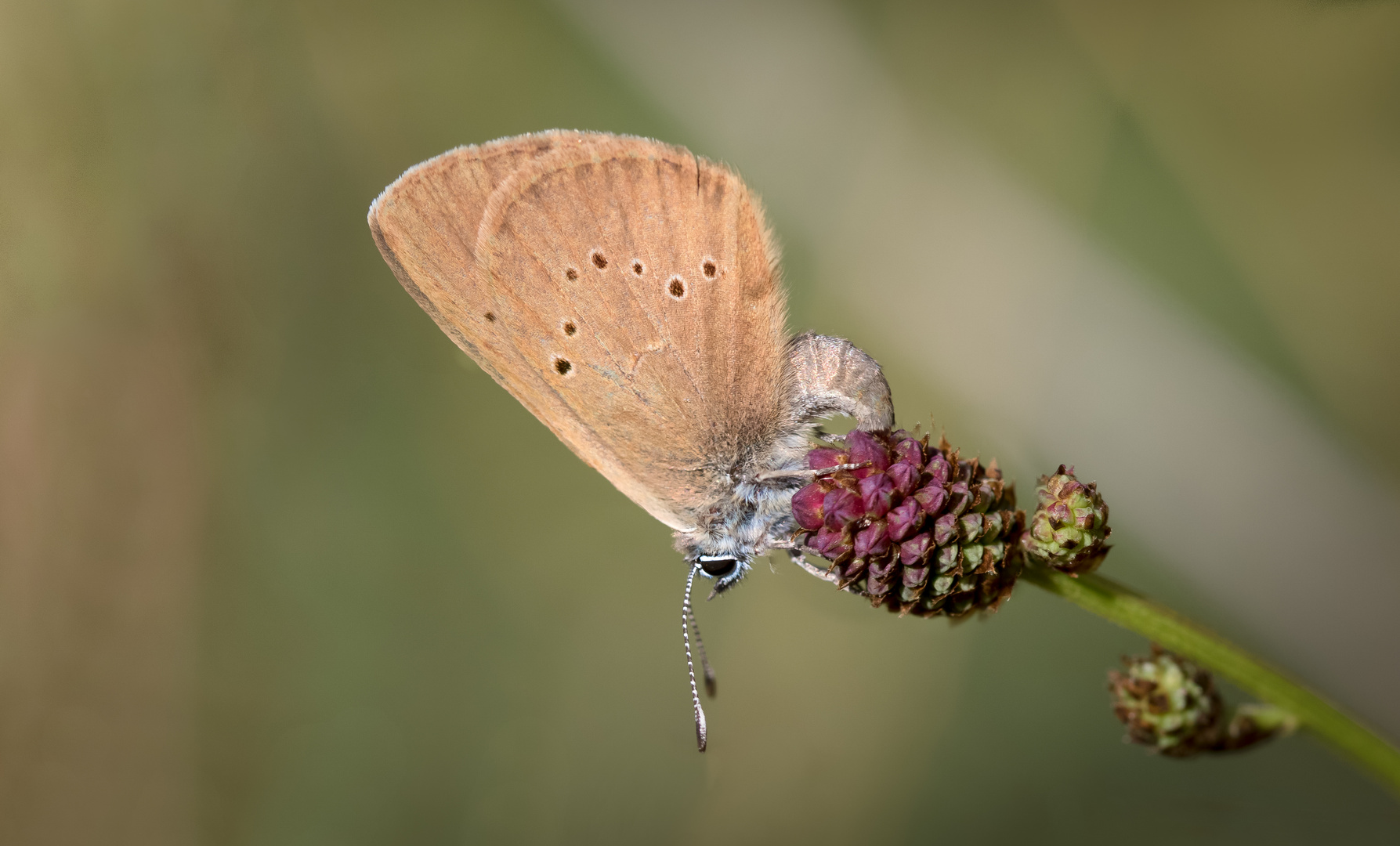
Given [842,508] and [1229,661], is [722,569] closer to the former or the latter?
[842,508]

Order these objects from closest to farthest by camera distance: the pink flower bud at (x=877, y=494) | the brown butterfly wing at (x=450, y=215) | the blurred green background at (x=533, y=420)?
the pink flower bud at (x=877, y=494)
the brown butterfly wing at (x=450, y=215)
the blurred green background at (x=533, y=420)

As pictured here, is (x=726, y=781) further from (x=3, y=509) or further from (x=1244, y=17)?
(x=1244, y=17)

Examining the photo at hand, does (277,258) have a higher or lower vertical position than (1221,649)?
lower

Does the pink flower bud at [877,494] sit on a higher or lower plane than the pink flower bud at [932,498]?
lower

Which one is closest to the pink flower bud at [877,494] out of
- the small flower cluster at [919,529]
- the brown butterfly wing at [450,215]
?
the small flower cluster at [919,529]

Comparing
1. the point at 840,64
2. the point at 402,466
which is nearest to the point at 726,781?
the point at 402,466

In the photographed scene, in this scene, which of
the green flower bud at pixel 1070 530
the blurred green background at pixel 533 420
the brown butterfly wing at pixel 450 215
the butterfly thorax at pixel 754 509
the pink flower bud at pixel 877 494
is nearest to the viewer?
the green flower bud at pixel 1070 530

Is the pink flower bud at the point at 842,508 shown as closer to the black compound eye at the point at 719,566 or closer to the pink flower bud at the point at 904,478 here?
the pink flower bud at the point at 904,478
